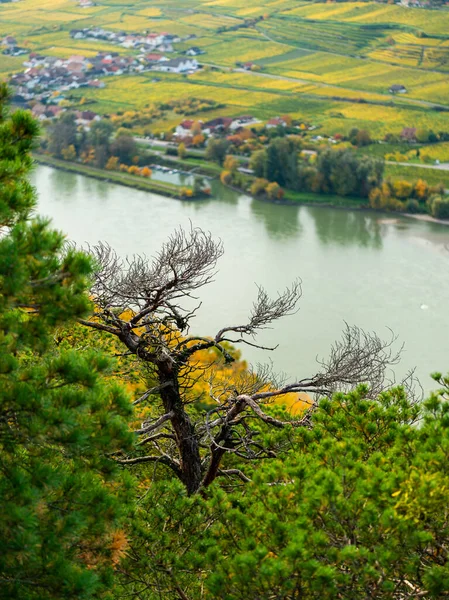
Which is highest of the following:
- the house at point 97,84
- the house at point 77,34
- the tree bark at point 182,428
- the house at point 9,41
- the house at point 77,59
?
the tree bark at point 182,428

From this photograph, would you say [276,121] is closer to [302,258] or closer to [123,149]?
[123,149]

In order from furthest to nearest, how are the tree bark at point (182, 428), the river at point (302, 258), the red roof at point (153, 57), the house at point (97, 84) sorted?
1. the red roof at point (153, 57)
2. the house at point (97, 84)
3. the river at point (302, 258)
4. the tree bark at point (182, 428)

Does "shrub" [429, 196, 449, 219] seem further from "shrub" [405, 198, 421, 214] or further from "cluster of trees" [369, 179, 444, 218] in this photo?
"shrub" [405, 198, 421, 214]

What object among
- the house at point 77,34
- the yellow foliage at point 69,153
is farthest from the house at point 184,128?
the house at point 77,34

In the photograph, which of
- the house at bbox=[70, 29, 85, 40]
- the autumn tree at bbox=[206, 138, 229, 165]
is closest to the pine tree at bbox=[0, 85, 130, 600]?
the autumn tree at bbox=[206, 138, 229, 165]

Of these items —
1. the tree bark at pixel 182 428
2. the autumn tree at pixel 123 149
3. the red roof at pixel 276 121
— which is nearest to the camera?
the tree bark at pixel 182 428

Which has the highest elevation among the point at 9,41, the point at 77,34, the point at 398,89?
the point at 77,34

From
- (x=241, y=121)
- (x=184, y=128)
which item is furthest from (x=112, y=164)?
(x=241, y=121)

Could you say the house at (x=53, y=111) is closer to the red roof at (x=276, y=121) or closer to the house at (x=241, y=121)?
the house at (x=241, y=121)
